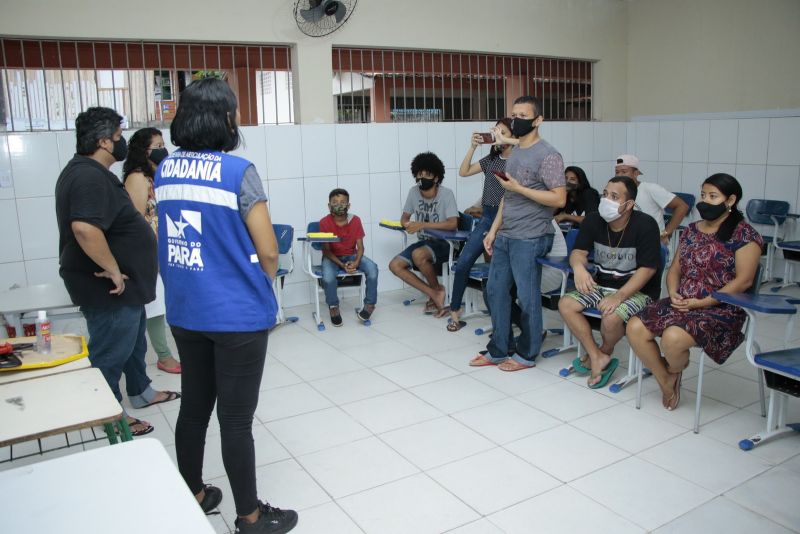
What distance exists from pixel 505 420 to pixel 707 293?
3.81 ft

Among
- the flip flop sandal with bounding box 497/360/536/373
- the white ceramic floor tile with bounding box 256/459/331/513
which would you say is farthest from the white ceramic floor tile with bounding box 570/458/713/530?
the flip flop sandal with bounding box 497/360/536/373

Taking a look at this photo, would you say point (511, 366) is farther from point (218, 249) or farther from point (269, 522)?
point (218, 249)

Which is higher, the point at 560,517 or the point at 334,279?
the point at 334,279

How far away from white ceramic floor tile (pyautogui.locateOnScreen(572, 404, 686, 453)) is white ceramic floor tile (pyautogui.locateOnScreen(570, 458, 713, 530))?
8.3 inches

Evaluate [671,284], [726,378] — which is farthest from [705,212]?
[726,378]

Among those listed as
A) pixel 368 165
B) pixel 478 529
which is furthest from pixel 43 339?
pixel 368 165

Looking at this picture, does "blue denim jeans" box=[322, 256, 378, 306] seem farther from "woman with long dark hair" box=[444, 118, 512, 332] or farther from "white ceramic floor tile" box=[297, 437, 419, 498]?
"white ceramic floor tile" box=[297, 437, 419, 498]

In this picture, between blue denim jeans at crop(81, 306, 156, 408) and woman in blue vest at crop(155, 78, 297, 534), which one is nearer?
woman in blue vest at crop(155, 78, 297, 534)

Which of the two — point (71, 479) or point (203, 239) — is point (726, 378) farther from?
point (71, 479)

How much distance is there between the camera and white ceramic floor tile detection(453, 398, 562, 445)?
10.4 ft

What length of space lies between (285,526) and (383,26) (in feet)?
14.3

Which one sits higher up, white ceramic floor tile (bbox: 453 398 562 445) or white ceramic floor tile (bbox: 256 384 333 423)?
white ceramic floor tile (bbox: 256 384 333 423)

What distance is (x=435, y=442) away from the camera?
309 cm

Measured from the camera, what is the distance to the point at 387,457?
295cm
